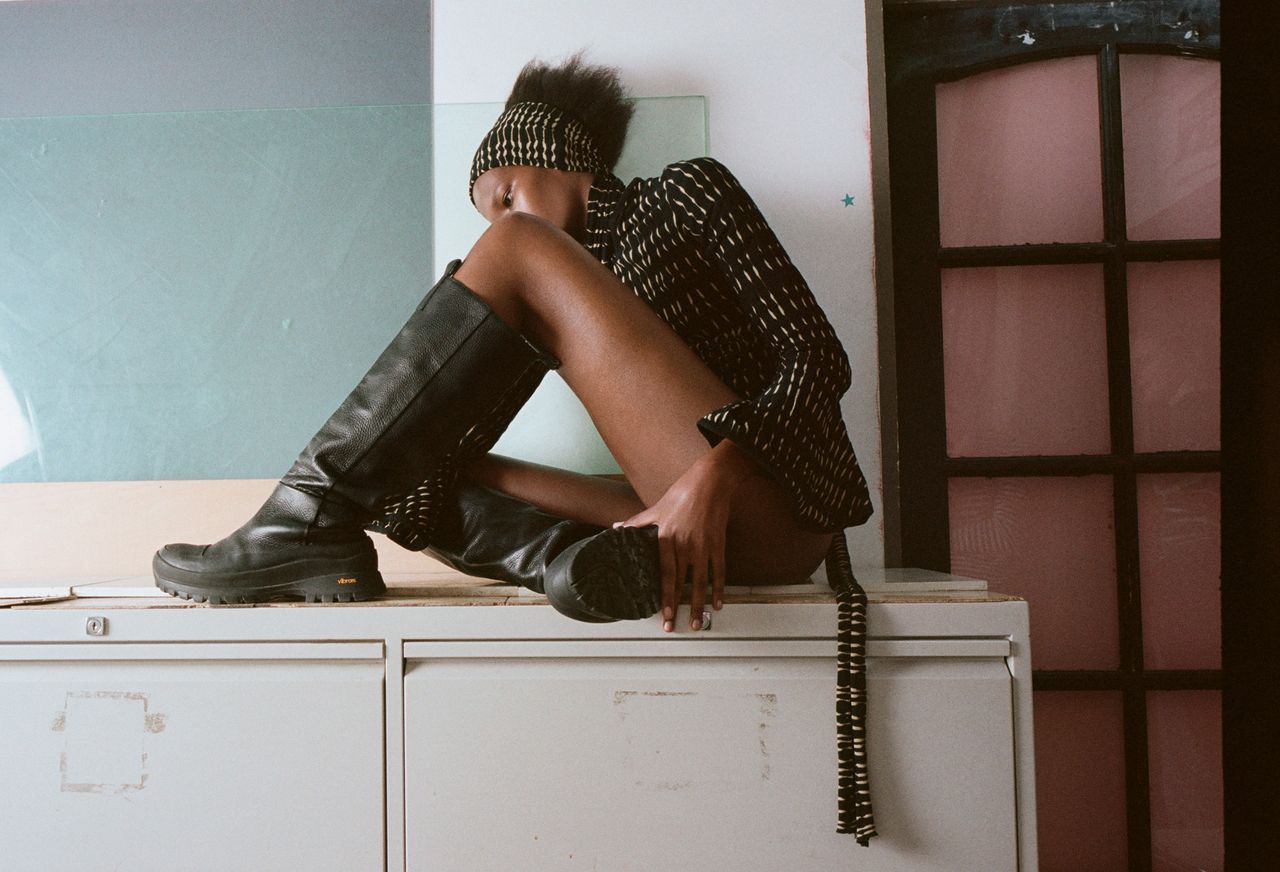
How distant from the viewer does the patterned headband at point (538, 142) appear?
1244 millimetres

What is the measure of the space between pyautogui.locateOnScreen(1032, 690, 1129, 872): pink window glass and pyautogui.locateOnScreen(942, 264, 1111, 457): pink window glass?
45cm

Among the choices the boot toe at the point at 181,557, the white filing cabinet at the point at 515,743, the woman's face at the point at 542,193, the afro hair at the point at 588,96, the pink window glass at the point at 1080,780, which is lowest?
the pink window glass at the point at 1080,780

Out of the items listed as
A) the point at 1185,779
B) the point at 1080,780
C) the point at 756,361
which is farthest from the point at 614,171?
the point at 1185,779

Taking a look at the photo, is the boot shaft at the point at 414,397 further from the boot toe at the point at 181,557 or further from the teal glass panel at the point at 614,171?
the teal glass panel at the point at 614,171

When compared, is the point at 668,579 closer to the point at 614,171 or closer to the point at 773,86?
the point at 614,171

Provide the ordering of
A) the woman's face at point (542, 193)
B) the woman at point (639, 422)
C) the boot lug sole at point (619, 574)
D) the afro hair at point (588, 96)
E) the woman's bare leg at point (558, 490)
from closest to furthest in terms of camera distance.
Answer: the boot lug sole at point (619, 574) → the woman at point (639, 422) → the woman's bare leg at point (558, 490) → the woman's face at point (542, 193) → the afro hair at point (588, 96)

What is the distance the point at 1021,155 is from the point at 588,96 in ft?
2.60

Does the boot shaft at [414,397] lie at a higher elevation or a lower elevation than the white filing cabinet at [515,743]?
higher

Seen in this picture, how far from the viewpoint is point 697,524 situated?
2.46ft

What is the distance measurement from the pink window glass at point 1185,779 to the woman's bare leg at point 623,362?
968 millimetres

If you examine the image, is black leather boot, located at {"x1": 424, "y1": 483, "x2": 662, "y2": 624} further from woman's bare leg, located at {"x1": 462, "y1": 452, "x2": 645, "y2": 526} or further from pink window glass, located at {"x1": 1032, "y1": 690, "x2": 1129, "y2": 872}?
pink window glass, located at {"x1": 1032, "y1": 690, "x2": 1129, "y2": 872}

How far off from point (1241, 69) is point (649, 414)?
2.37ft

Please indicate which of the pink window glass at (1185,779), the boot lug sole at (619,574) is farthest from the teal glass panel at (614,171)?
the pink window glass at (1185,779)

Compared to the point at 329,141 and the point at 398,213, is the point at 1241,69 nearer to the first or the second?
the point at 398,213
